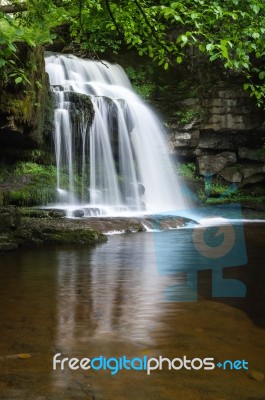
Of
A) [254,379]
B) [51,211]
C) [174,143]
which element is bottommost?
[254,379]

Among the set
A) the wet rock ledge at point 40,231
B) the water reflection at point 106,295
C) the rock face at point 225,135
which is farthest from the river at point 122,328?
the rock face at point 225,135

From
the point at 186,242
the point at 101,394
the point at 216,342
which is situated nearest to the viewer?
the point at 101,394

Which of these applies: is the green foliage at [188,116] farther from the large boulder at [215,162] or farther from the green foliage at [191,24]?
the green foliage at [191,24]

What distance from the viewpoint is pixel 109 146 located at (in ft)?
54.2

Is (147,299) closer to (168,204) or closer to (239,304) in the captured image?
(239,304)

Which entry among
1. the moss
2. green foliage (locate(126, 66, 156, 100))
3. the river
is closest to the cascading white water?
green foliage (locate(126, 66, 156, 100))

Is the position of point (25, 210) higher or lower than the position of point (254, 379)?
higher

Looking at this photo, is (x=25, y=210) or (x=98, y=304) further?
(x=25, y=210)

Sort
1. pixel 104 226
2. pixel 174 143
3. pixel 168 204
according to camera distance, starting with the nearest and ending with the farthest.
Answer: pixel 104 226, pixel 168 204, pixel 174 143

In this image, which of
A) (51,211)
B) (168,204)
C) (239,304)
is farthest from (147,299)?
(168,204)

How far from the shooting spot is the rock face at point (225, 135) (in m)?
19.4

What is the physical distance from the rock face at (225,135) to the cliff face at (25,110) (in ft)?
22.5

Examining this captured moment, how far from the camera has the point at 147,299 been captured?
448 cm

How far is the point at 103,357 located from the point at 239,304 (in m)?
1.71
